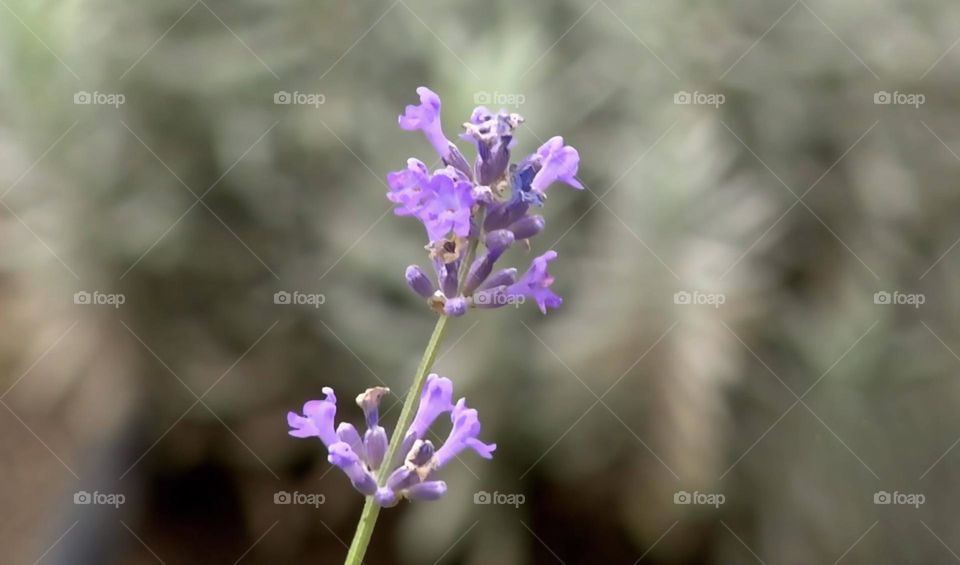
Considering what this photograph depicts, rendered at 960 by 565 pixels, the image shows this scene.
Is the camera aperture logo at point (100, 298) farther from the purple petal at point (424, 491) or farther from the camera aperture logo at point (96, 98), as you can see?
the purple petal at point (424, 491)

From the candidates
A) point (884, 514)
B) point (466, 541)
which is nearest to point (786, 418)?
point (884, 514)

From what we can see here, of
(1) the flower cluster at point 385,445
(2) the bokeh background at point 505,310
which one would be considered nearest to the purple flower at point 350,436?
(1) the flower cluster at point 385,445

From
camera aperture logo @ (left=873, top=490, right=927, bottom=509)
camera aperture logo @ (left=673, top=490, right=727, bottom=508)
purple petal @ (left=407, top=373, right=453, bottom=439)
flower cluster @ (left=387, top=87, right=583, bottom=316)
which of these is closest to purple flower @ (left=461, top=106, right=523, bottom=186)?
flower cluster @ (left=387, top=87, right=583, bottom=316)

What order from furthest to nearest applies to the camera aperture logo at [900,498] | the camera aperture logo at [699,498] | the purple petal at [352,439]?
the camera aperture logo at [900,498] < the camera aperture logo at [699,498] < the purple petal at [352,439]

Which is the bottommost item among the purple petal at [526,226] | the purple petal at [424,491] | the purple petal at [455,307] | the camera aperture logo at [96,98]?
the purple petal at [424,491]

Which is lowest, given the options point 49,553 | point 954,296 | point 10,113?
point 49,553

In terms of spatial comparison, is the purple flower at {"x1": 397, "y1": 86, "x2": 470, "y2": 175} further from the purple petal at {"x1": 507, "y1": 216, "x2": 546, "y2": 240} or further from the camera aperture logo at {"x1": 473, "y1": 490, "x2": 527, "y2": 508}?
the camera aperture logo at {"x1": 473, "y1": 490, "x2": 527, "y2": 508}

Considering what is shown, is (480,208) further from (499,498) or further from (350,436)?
(499,498)

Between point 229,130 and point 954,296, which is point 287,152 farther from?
point 954,296
